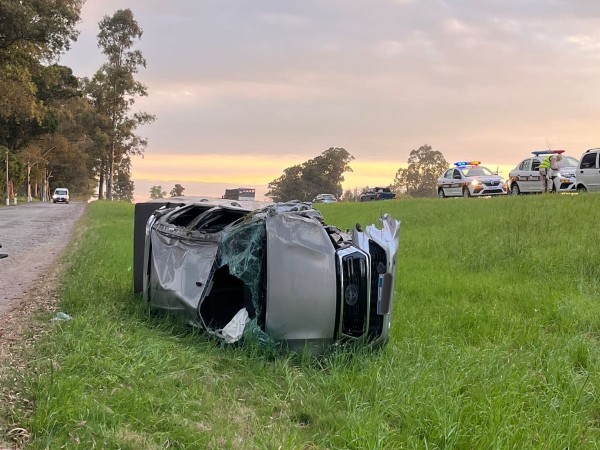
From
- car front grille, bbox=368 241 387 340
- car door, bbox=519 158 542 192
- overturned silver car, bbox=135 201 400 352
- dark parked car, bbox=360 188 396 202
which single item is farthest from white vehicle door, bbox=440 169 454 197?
car front grille, bbox=368 241 387 340

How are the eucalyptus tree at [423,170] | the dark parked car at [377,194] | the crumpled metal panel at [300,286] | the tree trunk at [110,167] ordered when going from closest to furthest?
the crumpled metal panel at [300,286] < the dark parked car at [377,194] < the tree trunk at [110,167] < the eucalyptus tree at [423,170]

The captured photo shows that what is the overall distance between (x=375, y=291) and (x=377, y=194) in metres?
42.5

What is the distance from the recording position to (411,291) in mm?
7164

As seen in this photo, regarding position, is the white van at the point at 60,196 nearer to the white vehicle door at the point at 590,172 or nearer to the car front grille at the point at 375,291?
the white vehicle door at the point at 590,172

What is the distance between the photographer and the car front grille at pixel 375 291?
4410 millimetres

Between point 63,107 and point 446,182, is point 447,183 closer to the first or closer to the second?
point 446,182

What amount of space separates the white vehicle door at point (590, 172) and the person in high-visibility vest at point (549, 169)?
1.58 meters

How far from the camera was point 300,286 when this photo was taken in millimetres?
4297

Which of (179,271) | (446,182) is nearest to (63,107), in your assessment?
(446,182)

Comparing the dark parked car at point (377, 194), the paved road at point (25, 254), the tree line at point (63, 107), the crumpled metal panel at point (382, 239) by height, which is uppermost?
the tree line at point (63, 107)

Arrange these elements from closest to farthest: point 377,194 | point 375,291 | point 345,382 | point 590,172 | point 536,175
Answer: point 345,382, point 375,291, point 590,172, point 536,175, point 377,194

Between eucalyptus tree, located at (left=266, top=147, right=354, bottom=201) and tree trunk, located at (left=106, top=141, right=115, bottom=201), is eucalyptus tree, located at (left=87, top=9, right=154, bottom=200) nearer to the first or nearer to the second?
tree trunk, located at (left=106, top=141, right=115, bottom=201)

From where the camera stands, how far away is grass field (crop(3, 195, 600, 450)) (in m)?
3.16

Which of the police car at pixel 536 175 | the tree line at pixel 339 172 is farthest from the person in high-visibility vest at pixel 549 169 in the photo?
the tree line at pixel 339 172
